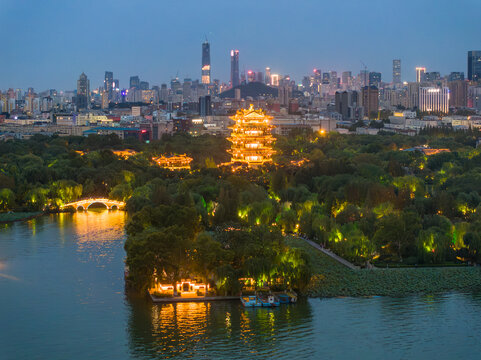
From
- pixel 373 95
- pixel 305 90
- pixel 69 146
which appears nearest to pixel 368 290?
pixel 69 146

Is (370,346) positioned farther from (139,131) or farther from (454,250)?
(139,131)

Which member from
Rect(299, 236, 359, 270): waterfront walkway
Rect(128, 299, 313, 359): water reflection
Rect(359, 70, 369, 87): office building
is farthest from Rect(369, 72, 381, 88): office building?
Rect(128, 299, 313, 359): water reflection

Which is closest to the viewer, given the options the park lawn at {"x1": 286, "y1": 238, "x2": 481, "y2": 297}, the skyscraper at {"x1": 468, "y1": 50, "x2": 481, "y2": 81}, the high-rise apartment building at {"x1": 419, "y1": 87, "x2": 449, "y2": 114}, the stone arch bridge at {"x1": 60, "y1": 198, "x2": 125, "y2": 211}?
the park lawn at {"x1": 286, "y1": 238, "x2": 481, "y2": 297}

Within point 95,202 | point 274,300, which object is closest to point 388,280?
point 274,300

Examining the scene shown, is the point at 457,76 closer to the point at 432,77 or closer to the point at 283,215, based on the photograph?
the point at 432,77

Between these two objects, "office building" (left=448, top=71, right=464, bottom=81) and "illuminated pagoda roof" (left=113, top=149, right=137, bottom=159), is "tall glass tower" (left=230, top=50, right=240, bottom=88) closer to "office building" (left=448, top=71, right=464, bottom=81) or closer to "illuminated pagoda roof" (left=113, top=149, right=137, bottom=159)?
"office building" (left=448, top=71, right=464, bottom=81)

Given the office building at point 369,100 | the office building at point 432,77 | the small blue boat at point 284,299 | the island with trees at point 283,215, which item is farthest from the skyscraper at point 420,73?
the small blue boat at point 284,299
